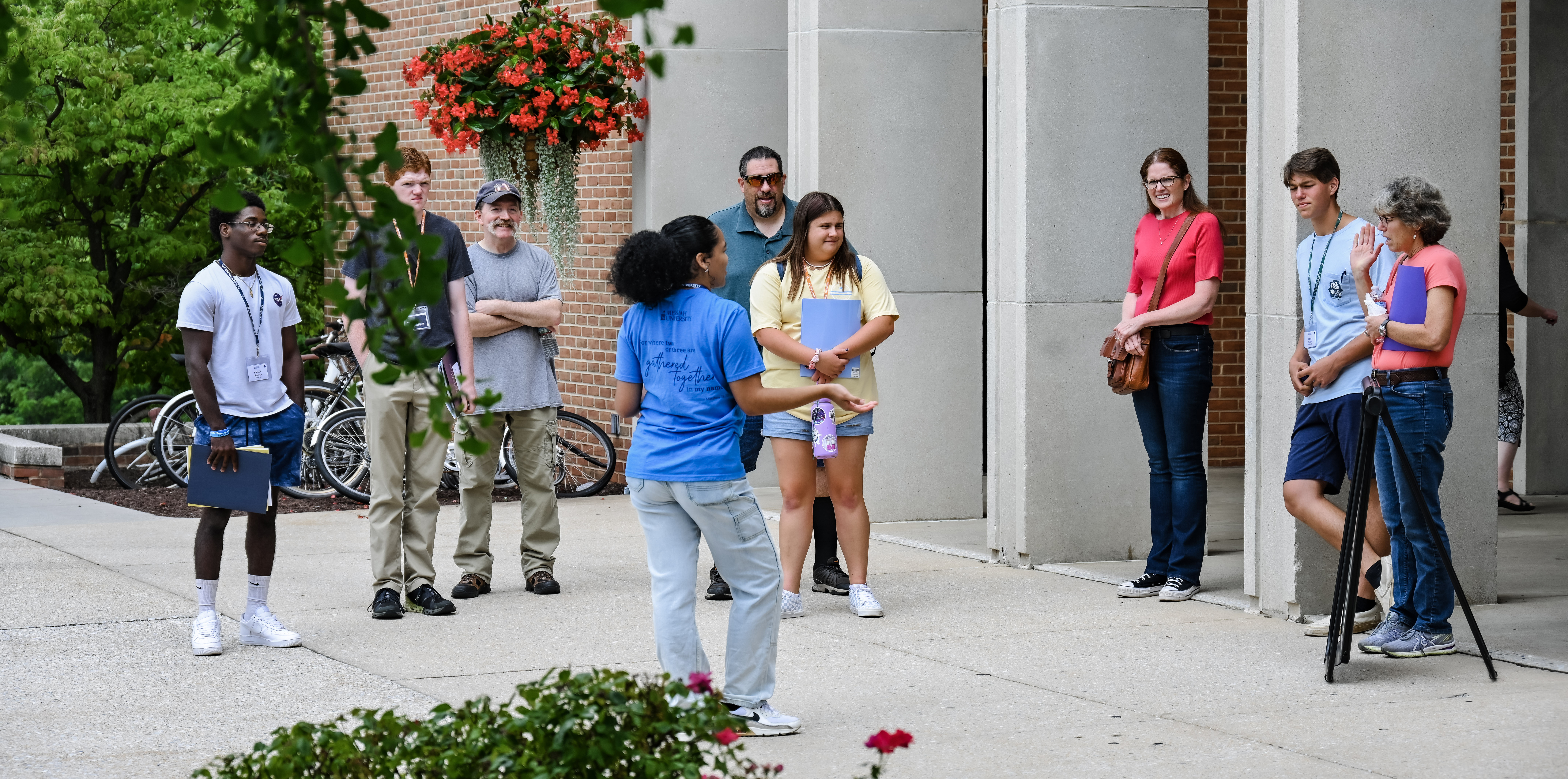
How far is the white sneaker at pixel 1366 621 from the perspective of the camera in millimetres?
6562

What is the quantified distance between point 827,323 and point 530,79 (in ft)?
17.1

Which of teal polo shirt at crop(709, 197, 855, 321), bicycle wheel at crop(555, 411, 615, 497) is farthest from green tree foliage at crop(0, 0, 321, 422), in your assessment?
teal polo shirt at crop(709, 197, 855, 321)

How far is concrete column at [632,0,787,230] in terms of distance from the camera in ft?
39.9

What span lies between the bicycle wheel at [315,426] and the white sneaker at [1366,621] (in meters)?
7.74

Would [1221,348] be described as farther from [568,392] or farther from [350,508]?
[350,508]

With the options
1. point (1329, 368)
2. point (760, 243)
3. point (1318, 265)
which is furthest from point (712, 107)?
point (1329, 368)

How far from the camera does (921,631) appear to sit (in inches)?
279

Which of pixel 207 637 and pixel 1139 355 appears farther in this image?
pixel 1139 355

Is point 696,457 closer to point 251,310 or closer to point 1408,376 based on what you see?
point 251,310

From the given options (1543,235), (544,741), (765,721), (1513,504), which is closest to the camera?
(544,741)

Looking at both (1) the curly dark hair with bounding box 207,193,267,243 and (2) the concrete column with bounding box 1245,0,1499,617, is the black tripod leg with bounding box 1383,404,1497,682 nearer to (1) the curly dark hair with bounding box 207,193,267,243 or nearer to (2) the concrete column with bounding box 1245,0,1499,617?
(2) the concrete column with bounding box 1245,0,1499,617

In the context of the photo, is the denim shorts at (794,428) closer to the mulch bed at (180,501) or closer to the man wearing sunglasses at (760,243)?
the man wearing sunglasses at (760,243)

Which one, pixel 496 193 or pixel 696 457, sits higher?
pixel 496 193

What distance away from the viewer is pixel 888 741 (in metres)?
3.21
